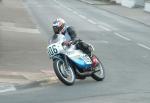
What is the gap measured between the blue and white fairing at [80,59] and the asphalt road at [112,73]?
1.36 ft

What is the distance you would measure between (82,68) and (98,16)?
93.8 feet

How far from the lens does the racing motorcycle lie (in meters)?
13.8

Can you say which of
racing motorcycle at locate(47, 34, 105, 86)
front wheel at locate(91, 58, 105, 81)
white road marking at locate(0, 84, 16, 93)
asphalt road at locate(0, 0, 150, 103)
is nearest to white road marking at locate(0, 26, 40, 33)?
asphalt road at locate(0, 0, 150, 103)

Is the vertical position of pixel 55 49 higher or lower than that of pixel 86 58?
higher

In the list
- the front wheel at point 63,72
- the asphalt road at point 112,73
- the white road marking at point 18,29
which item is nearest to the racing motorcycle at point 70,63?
the front wheel at point 63,72

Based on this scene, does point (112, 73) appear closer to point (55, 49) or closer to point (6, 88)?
point (55, 49)

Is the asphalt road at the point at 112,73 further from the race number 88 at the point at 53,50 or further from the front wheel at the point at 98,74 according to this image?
the race number 88 at the point at 53,50

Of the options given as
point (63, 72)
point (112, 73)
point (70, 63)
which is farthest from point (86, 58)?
point (112, 73)

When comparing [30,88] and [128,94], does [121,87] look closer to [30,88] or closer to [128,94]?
A: [128,94]

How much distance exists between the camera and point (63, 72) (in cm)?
1376

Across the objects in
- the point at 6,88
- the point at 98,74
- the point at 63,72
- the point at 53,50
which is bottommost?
the point at 98,74

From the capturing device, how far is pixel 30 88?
1347cm

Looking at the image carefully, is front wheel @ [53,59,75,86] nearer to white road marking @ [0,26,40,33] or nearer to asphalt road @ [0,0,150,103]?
asphalt road @ [0,0,150,103]

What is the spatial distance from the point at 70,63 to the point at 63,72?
0.47 meters
